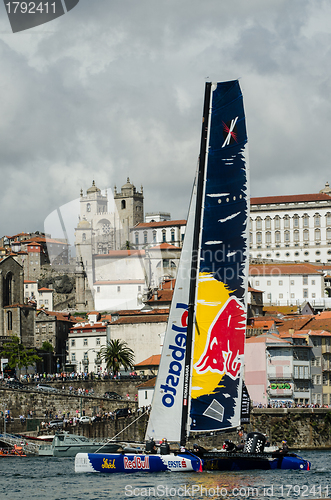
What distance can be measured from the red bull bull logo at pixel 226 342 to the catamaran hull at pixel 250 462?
3368mm

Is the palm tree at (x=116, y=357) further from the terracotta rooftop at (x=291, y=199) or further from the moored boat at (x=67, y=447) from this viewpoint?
the terracotta rooftop at (x=291, y=199)

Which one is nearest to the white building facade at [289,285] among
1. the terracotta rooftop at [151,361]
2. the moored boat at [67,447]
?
the terracotta rooftop at [151,361]

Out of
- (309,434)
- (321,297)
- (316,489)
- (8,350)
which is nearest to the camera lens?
(316,489)

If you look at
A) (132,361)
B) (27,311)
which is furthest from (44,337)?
(132,361)

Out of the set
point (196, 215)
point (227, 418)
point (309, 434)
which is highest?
point (196, 215)

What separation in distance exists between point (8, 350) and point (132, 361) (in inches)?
600

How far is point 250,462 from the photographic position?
1287 inches

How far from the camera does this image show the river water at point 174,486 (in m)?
29.3

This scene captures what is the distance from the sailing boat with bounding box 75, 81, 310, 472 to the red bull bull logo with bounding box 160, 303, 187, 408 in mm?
35

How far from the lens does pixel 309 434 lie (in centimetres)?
6209

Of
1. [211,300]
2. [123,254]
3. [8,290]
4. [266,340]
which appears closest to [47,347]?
[8,290]

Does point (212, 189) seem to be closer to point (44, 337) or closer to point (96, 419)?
point (96, 419)

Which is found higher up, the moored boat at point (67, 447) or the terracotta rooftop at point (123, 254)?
the terracotta rooftop at point (123, 254)

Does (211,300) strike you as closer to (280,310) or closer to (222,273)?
(222,273)
